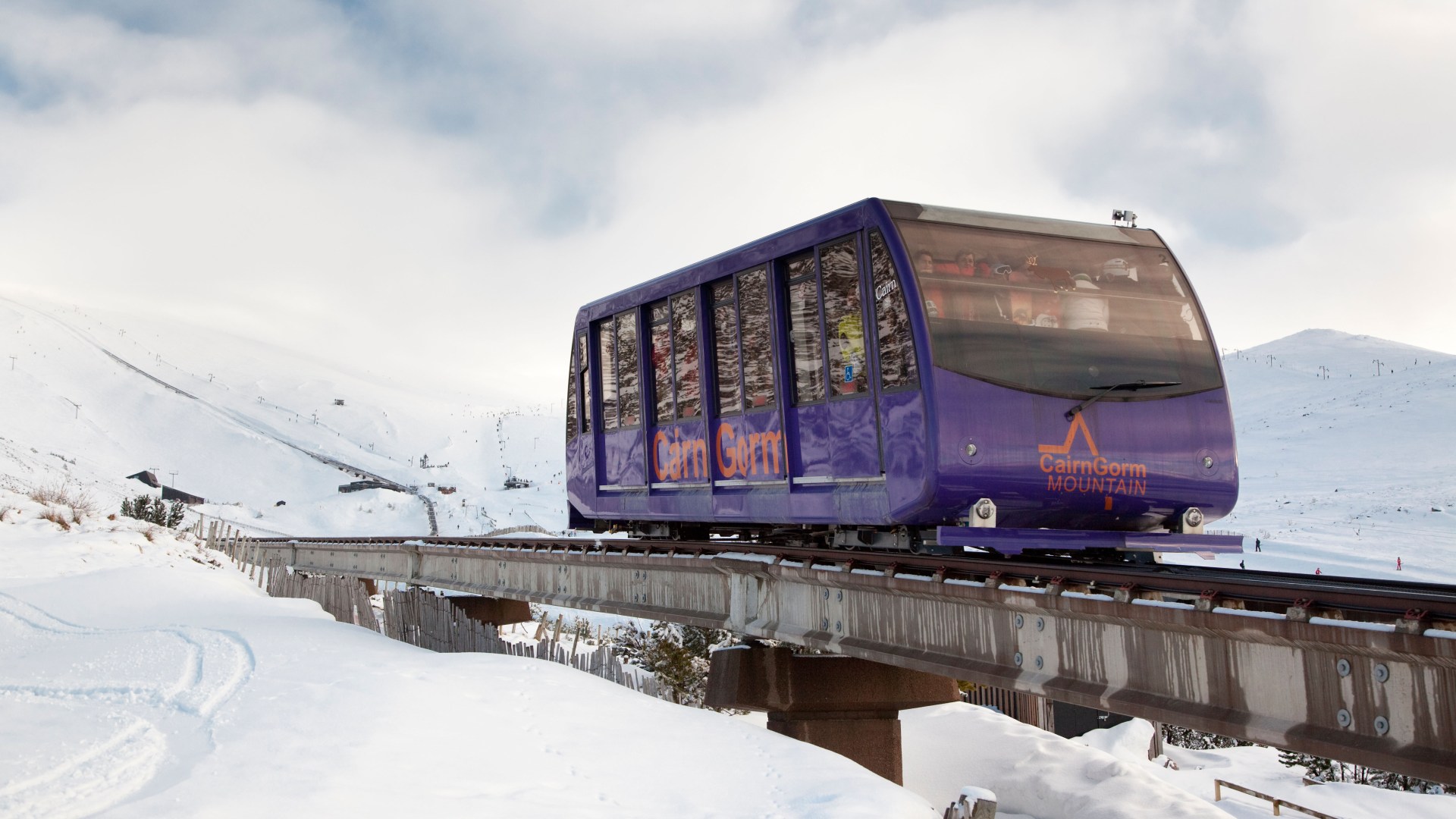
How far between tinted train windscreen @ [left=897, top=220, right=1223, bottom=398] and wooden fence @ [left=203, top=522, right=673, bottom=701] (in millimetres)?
5380

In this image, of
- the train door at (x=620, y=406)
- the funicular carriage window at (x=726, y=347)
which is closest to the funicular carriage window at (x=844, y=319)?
the funicular carriage window at (x=726, y=347)

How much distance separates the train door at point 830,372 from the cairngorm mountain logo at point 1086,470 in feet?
4.51

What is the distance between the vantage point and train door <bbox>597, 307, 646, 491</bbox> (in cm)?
1345

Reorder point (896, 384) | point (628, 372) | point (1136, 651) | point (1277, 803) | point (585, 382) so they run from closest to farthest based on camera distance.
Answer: point (1136, 651)
point (896, 384)
point (628, 372)
point (585, 382)
point (1277, 803)

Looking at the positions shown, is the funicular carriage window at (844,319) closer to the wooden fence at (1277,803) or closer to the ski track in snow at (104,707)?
the ski track in snow at (104,707)

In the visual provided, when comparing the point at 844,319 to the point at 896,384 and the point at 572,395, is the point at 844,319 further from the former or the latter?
the point at 572,395

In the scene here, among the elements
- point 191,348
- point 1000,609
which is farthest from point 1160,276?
point 191,348

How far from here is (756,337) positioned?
36.3 ft

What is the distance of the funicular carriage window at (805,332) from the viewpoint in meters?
10.3

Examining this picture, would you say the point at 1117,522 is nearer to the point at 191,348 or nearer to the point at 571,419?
the point at 571,419

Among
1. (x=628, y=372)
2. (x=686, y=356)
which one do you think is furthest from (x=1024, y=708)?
(x=686, y=356)

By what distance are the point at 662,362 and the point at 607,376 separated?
1606 millimetres

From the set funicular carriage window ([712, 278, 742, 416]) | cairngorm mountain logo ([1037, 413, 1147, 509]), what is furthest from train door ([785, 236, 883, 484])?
cairngorm mountain logo ([1037, 413, 1147, 509])

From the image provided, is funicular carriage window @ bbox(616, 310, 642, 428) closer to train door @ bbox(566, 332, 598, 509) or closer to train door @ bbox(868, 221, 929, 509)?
train door @ bbox(566, 332, 598, 509)
